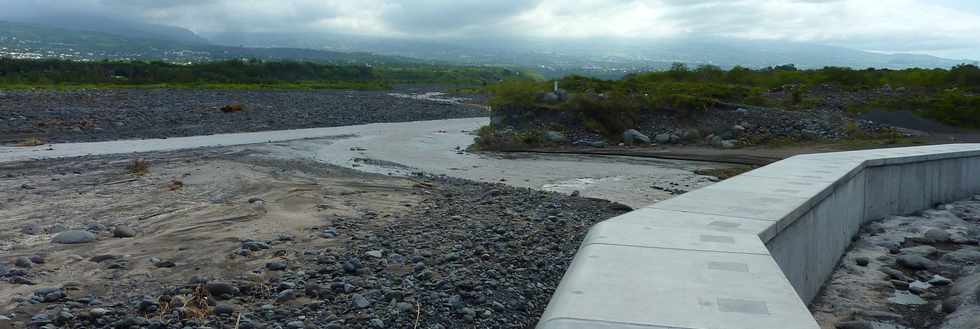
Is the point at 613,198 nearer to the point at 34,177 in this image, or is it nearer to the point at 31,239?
the point at 31,239

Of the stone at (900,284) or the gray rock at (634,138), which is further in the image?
the gray rock at (634,138)

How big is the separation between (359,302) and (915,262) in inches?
256

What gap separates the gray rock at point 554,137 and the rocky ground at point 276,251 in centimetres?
979

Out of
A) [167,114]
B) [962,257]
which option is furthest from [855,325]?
[167,114]

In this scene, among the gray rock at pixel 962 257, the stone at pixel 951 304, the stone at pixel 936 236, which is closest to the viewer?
the stone at pixel 951 304

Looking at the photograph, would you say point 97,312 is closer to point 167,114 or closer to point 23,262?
point 23,262

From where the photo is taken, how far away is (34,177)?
13.5 meters

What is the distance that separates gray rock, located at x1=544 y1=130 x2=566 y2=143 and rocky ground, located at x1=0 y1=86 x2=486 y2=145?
9798mm

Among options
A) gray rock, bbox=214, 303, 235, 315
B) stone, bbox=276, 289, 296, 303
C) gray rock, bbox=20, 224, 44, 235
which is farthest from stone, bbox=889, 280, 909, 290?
gray rock, bbox=20, 224, 44, 235

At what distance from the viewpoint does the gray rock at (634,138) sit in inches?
915

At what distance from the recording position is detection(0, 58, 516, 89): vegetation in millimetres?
54281

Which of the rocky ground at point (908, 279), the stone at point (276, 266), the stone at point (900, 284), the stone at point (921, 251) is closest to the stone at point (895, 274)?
the rocky ground at point (908, 279)

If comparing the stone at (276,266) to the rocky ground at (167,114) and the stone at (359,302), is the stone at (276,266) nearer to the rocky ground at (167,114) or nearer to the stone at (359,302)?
the stone at (359,302)

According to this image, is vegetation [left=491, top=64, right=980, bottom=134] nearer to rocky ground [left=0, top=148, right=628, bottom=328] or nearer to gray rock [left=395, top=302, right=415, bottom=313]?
rocky ground [left=0, top=148, right=628, bottom=328]
